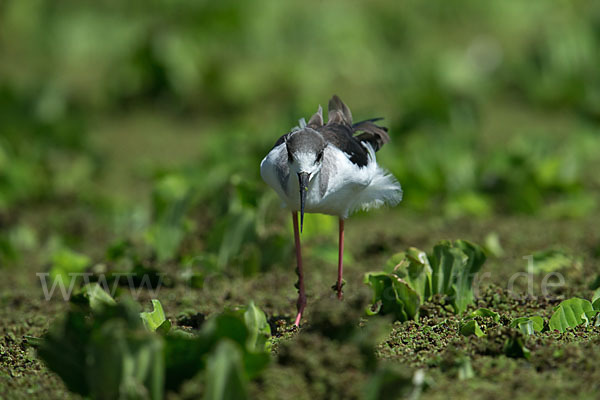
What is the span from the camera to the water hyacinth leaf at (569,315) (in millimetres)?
3814

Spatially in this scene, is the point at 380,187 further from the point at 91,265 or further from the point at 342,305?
the point at 91,265

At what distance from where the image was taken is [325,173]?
4.05 m

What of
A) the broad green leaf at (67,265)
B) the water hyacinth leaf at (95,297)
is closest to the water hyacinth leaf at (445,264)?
the water hyacinth leaf at (95,297)

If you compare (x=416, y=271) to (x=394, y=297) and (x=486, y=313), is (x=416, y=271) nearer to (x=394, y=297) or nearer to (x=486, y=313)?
(x=394, y=297)

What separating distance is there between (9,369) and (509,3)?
1011 centimetres

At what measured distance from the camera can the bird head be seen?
3.86m

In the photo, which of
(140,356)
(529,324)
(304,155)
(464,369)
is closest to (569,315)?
(529,324)

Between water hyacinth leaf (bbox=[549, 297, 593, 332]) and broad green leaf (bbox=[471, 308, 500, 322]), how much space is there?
253 millimetres

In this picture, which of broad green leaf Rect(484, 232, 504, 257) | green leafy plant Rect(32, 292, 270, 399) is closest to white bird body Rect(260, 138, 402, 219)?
green leafy plant Rect(32, 292, 270, 399)

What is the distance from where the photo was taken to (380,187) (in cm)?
457

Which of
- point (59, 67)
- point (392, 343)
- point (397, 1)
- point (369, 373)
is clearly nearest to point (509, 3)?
point (397, 1)

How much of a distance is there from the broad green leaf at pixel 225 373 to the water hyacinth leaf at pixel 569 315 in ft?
5.81

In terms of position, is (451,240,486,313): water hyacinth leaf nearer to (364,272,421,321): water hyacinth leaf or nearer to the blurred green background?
(364,272,421,321): water hyacinth leaf

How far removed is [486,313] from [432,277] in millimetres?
405
